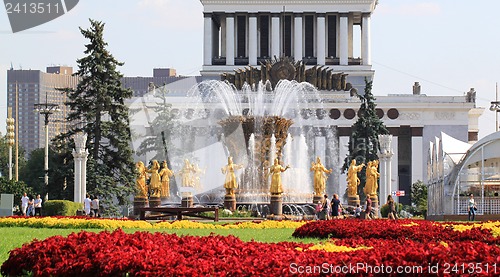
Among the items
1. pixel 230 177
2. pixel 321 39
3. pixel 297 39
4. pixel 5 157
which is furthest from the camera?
pixel 5 157

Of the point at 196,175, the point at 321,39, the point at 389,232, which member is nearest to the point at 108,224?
the point at 389,232

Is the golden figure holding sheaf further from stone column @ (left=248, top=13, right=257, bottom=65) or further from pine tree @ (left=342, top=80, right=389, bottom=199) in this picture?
stone column @ (left=248, top=13, right=257, bottom=65)

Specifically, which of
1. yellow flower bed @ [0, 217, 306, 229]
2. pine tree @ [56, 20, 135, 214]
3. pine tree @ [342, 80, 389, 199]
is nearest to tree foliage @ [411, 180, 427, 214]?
pine tree @ [342, 80, 389, 199]

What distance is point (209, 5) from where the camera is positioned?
255 feet

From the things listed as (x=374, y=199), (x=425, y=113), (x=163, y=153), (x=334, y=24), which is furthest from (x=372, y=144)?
(x=334, y=24)

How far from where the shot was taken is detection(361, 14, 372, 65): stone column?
75.8 metres

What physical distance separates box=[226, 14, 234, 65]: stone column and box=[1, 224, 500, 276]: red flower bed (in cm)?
6527

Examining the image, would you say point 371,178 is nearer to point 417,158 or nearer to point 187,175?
point 187,175

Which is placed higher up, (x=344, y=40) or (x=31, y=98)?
(x=344, y=40)

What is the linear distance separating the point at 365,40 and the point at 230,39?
9939 mm

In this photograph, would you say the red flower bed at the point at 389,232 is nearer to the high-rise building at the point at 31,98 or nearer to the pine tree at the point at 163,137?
the pine tree at the point at 163,137

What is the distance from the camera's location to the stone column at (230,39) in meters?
76.2

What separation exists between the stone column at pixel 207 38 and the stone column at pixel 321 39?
793 cm

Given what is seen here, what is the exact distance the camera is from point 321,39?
250 ft
